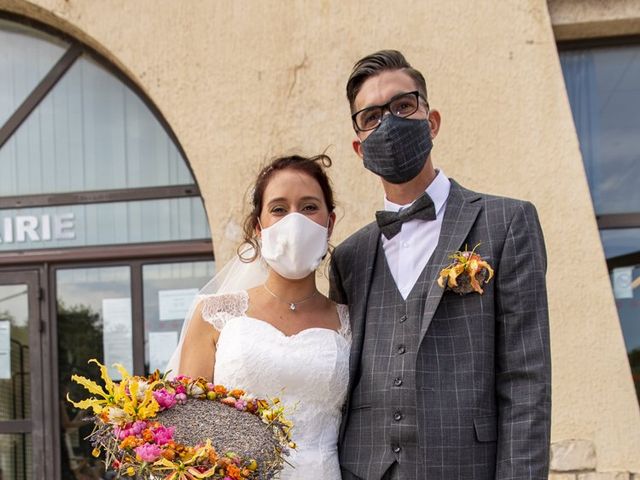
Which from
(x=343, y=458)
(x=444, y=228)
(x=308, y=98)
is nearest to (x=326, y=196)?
(x=444, y=228)

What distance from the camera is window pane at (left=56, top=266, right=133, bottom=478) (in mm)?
4398

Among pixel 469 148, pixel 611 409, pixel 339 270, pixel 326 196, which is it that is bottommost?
pixel 611 409

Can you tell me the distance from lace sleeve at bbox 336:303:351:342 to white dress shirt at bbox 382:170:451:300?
32 cm

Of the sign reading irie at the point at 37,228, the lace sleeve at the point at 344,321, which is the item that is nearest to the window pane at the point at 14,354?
the sign reading irie at the point at 37,228

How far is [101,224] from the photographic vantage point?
4445 millimetres

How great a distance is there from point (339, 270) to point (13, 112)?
309 centimetres

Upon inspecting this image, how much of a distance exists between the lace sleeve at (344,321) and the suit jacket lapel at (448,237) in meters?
0.45

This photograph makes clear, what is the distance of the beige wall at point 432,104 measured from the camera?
144 inches

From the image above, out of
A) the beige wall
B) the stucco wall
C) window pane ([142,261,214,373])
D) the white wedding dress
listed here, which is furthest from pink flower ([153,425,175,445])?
the stucco wall

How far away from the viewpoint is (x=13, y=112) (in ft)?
15.0

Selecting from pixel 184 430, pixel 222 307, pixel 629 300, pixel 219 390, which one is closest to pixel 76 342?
pixel 222 307

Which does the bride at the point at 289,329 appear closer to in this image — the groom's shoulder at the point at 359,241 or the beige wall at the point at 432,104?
the groom's shoulder at the point at 359,241

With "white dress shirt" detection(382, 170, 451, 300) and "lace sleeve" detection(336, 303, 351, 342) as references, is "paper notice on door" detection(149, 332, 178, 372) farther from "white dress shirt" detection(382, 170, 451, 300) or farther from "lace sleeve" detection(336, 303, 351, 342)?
"white dress shirt" detection(382, 170, 451, 300)

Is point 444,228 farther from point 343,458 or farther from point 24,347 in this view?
point 24,347
